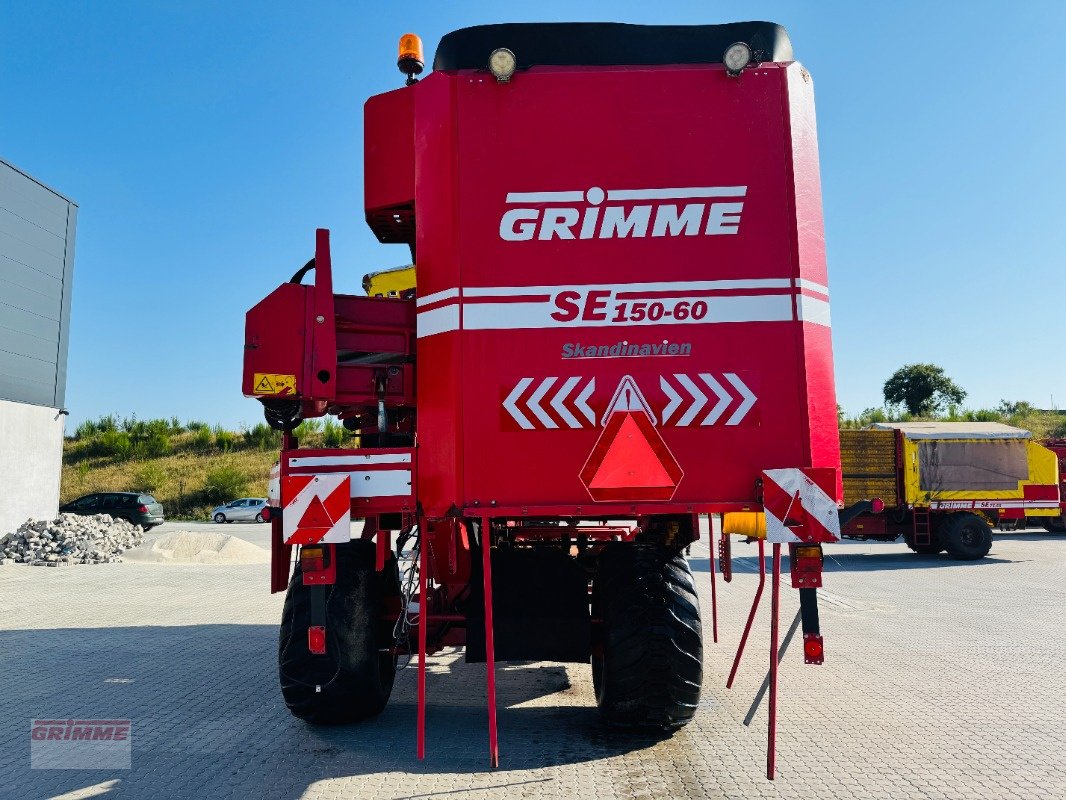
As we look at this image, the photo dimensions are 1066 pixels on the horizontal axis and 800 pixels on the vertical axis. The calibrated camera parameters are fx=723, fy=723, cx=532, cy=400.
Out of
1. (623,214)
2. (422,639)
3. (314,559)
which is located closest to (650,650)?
(422,639)

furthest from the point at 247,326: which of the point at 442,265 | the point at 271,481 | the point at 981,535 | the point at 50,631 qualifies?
the point at 981,535

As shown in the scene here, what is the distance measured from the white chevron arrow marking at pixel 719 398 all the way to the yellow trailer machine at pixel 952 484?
13.5 meters

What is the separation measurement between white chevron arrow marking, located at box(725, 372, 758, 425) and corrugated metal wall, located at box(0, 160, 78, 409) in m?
19.4

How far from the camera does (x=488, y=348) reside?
3910mm

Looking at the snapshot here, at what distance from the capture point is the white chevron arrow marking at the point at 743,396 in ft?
12.7

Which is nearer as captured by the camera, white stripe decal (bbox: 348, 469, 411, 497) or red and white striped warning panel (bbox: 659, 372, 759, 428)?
red and white striped warning panel (bbox: 659, 372, 759, 428)

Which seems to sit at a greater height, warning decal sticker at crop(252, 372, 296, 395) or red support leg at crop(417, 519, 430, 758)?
warning decal sticker at crop(252, 372, 296, 395)

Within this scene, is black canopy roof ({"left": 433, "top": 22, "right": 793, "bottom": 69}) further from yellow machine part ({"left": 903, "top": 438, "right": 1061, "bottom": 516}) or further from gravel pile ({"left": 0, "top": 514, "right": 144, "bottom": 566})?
gravel pile ({"left": 0, "top": 514, "right": 144, "bottom": 566})

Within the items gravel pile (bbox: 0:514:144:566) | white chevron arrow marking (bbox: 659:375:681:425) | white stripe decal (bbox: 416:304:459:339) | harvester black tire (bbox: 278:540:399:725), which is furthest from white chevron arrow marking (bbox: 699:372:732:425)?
gravel pile (bbox: 0:514:144:566)

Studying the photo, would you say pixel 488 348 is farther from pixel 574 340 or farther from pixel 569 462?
pixel 569 462

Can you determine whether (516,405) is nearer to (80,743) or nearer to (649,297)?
(649,297)

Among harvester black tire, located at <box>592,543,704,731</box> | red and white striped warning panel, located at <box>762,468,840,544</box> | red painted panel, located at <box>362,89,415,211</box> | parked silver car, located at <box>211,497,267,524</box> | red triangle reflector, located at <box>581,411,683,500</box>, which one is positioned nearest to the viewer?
red and white striped warning panel, located at <box>762,468,840,544</box>

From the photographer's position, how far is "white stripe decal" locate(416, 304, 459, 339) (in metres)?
3.95

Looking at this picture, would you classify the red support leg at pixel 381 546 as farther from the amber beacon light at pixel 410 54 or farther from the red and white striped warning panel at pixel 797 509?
the amber beacon light at pixel 410 54
